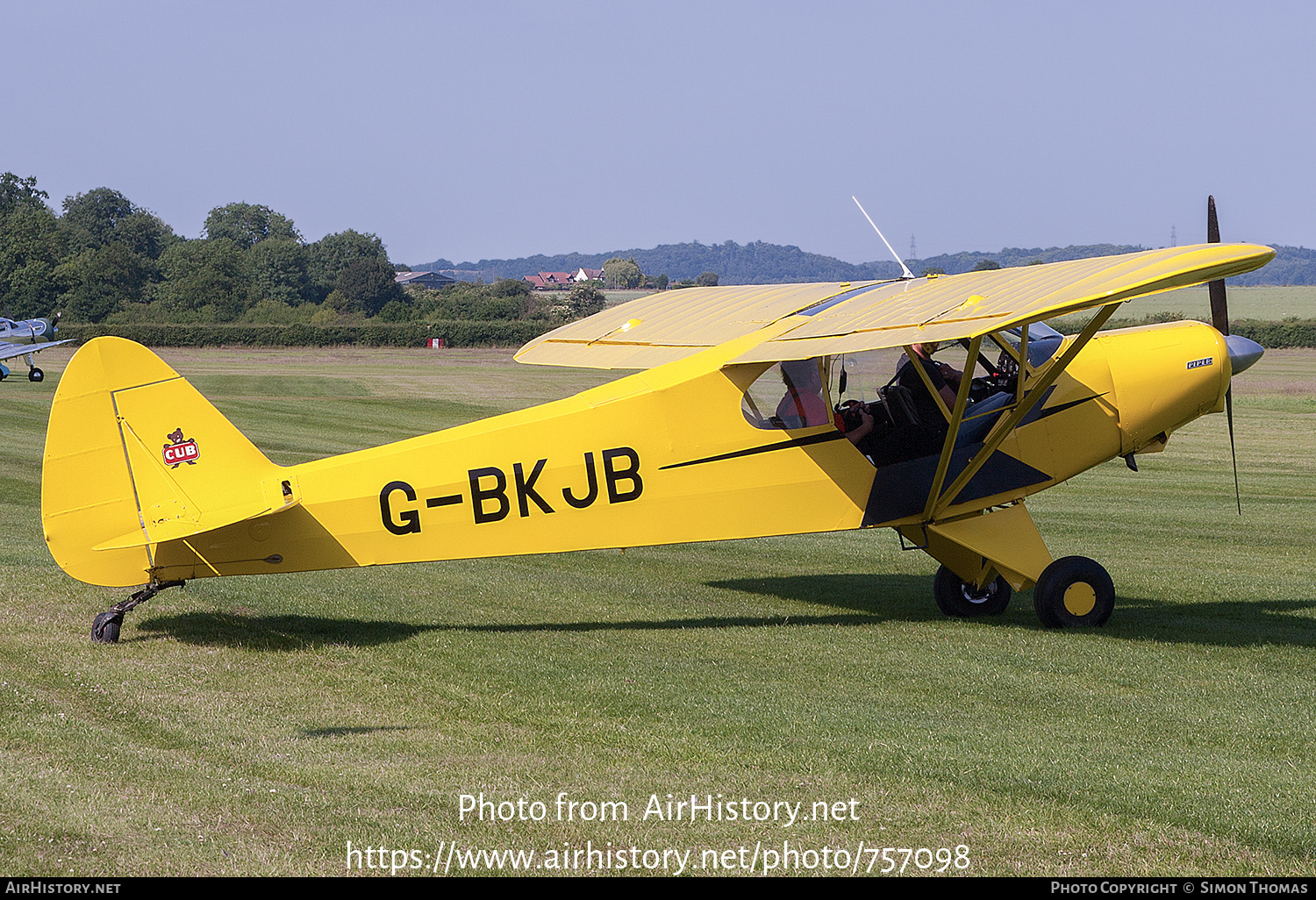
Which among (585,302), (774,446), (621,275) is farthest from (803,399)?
(621,275)

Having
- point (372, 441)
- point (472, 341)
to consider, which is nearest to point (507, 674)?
point (372, 441)

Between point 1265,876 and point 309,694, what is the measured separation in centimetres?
487

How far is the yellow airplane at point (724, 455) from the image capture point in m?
7.59

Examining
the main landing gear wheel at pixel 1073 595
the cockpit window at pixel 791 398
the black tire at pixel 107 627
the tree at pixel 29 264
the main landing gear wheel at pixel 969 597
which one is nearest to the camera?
the black tire at pixel 107 627

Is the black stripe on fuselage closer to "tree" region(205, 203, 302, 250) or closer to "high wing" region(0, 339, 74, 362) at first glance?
"high wing" region(0, 339, 74, 362)

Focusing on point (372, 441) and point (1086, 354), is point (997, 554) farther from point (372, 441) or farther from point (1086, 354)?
point (372, 441)

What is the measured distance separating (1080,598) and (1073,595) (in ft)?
0.20

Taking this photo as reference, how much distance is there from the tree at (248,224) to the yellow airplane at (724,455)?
13877 centimetres

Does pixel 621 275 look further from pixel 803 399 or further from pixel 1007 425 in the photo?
pixel 1007 425

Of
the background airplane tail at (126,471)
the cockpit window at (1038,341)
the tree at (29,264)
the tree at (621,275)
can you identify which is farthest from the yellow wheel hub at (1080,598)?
the tree at (621,275)

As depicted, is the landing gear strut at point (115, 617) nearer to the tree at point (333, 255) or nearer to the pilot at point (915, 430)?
the pilot at point (915, 430)

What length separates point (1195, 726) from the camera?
21.2 feet

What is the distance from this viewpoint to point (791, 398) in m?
8.86

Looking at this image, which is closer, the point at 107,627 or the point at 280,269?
A: the point at 107,627
